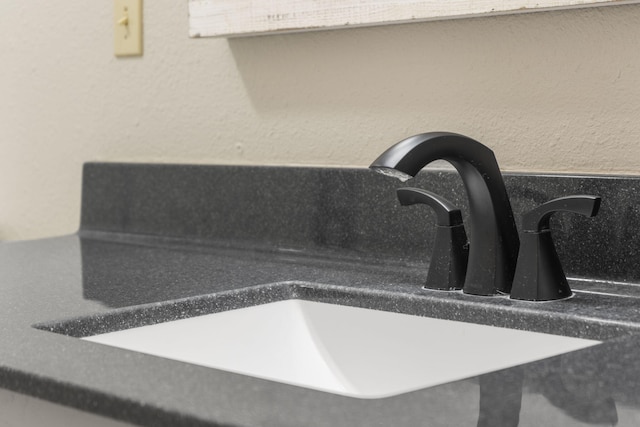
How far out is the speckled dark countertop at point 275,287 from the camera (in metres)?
0.58

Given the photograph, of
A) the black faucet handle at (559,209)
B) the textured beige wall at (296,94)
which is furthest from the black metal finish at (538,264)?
the textured beige wall at (296,94)

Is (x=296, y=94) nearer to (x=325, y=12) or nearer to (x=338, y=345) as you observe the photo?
(x=325, y=12)

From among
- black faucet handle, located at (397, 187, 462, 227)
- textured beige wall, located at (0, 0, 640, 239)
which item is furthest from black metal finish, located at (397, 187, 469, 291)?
textured beige wall, located at (0, 0, 640, 239)

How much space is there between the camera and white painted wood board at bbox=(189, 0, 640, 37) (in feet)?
3.51

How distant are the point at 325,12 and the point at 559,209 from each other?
1.55 feet

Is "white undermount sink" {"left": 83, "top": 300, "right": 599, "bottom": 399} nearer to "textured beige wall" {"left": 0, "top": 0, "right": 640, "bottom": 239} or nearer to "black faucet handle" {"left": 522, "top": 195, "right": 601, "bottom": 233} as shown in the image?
"black faucet handle" {"left": 522, "top": 195, "right": 601, "bottom": 233}

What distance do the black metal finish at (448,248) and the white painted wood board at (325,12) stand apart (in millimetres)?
245

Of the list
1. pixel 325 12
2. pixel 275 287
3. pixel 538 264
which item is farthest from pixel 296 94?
pixel 538 264

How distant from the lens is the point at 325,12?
4.04 ft

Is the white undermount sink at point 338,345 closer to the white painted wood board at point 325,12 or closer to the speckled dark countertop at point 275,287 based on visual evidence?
the speckled dark countertop at point 275,287

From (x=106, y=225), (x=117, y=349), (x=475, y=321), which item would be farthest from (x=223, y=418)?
(x=106, y=225)

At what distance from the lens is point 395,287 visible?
3.37ft

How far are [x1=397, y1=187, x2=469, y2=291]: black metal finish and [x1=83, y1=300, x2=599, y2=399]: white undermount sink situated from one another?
6 centimetres

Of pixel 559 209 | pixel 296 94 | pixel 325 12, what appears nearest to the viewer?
pixel 559 209
